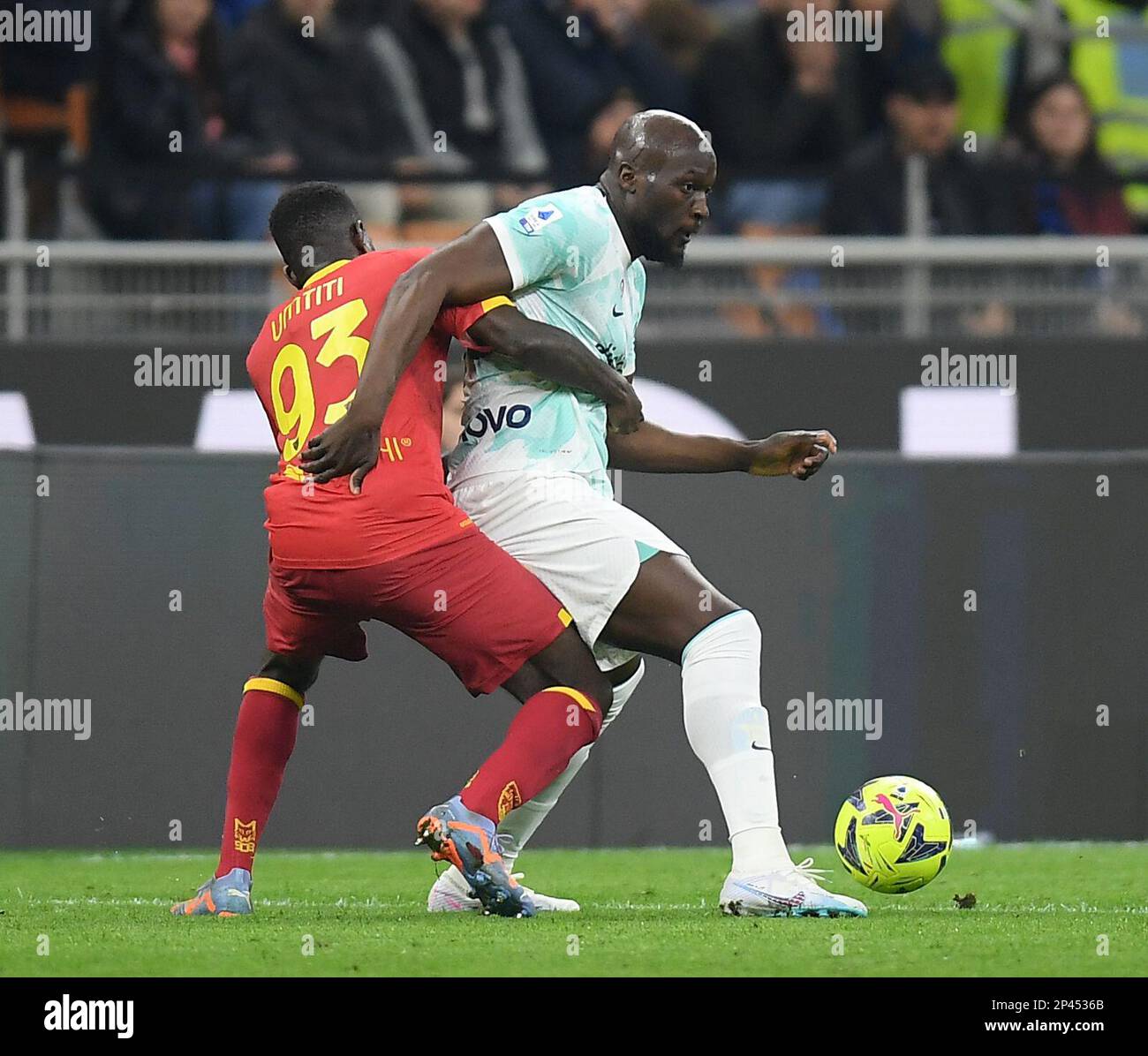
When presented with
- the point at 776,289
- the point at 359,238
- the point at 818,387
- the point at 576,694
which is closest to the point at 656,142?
the point at 359,238

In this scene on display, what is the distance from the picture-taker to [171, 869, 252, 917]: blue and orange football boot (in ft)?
17.0

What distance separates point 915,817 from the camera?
5.31m

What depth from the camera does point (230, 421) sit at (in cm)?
894

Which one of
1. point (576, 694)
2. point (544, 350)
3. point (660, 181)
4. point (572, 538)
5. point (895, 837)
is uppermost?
point (660, 181)

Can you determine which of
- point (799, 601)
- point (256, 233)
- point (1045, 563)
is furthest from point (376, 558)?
point (256, 233)

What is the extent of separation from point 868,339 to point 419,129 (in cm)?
274

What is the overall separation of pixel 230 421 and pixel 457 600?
422 cm

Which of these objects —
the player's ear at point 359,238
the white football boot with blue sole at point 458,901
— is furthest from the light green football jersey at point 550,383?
the white football boot with blue sole at point 458,901

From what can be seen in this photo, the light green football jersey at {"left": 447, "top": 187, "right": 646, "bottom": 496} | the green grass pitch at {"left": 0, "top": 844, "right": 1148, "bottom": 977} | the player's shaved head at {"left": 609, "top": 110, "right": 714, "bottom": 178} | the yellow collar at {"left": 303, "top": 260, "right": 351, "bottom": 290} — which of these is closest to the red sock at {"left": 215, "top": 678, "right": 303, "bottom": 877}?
the green grass pitch at {"left": 0, "top": 844, "right": 1148, "bottom": 977}

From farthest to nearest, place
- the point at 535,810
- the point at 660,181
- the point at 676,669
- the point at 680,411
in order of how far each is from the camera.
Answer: the point at 680,411
the point at 676,669
the point at 535,810
the point at 660,181

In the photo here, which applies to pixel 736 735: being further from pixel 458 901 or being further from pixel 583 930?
pixel 458 901

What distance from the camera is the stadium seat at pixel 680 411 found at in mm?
8828

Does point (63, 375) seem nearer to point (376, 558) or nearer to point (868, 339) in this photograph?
point (868, 339)

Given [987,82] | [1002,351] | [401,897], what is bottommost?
[401,897]
